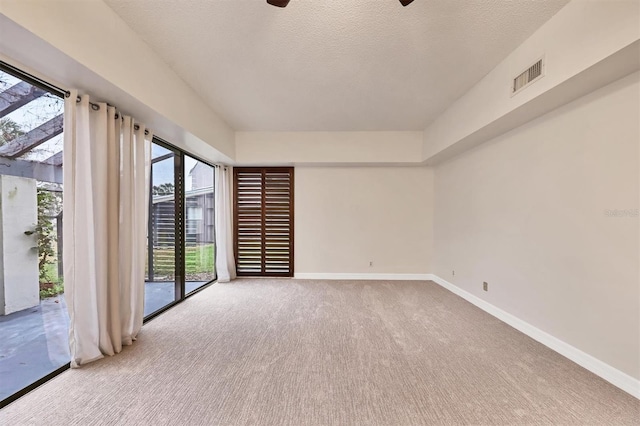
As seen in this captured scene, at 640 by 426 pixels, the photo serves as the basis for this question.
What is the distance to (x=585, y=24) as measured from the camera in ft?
5.66

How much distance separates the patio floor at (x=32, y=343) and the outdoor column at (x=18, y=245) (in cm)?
10

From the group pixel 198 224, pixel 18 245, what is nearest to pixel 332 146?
pixel 198 224

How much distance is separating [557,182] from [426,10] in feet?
6.49

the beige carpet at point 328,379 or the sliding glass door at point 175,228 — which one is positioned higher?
the sliding glass door at point 175,228

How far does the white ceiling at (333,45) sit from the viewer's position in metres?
1.83

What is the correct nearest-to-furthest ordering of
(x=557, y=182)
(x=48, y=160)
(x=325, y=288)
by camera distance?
(x=48, y=160), (x=557, y=182), (x=325, y=288)

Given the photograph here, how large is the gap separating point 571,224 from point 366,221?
3.05 m

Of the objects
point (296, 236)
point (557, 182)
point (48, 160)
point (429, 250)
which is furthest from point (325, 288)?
point (48, 160)

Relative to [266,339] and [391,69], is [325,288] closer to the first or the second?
[266,339]

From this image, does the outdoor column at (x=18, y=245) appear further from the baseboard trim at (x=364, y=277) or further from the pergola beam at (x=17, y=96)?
the baseboard trim at (x=364, y=277)

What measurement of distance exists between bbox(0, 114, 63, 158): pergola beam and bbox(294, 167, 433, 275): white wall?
3481 millimetres

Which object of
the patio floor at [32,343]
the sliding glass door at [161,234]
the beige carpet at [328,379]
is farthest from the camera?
the sliding glass door at [161,234]

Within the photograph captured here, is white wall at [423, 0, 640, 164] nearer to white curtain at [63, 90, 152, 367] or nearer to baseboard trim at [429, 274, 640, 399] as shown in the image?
baseboard trim at [429, 274, 640, 399]

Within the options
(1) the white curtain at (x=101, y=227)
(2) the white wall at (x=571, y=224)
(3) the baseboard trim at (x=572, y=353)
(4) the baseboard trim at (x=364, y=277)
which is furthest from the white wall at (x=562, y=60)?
(1) the white curtain at (x=101, y=227)
